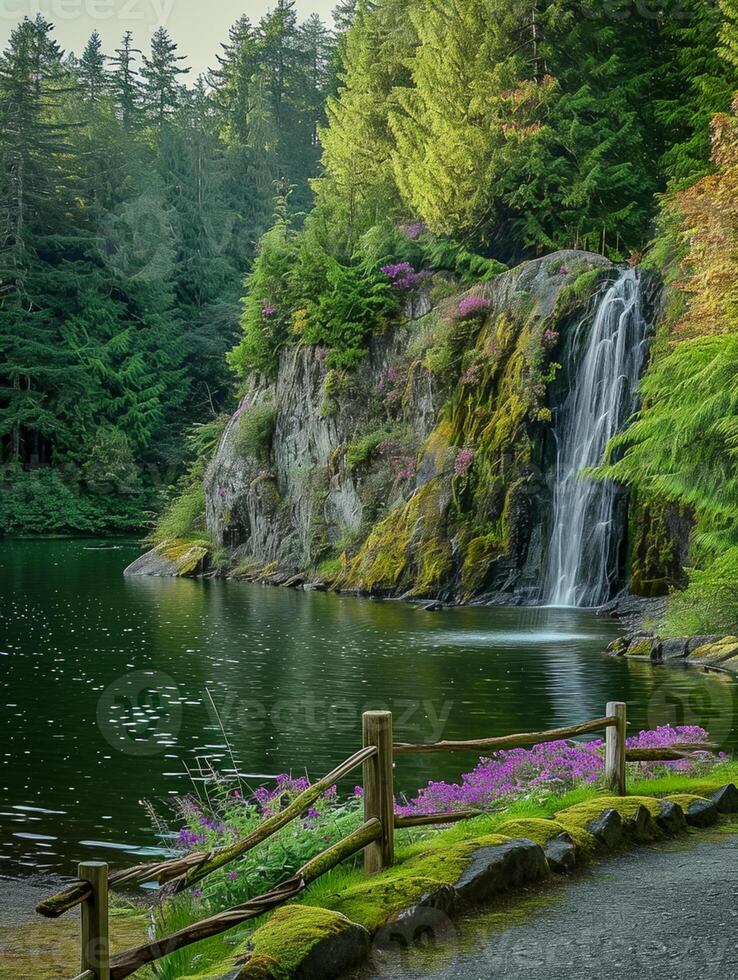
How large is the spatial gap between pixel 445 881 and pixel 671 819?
2.33 metres

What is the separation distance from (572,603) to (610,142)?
1524 centimetres

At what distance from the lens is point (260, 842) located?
7.67m

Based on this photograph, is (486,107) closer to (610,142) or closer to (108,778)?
(610,142)

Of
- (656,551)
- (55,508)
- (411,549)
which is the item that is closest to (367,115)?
(411,549)

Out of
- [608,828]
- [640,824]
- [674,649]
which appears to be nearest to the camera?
[608,828]

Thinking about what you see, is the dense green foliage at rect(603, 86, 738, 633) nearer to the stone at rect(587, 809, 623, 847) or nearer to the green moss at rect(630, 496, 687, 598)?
the green moss at rect(630, 496, 687, 598)

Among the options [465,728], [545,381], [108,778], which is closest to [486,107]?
[545,381]

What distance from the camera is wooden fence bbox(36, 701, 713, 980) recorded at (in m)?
5.51

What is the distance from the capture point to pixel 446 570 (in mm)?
30594

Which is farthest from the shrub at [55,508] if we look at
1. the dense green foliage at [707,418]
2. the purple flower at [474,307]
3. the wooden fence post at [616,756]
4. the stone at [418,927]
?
the stone at [418,927]

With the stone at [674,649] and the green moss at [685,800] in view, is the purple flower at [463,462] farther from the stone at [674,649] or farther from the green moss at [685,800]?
the green moss at [685,800]

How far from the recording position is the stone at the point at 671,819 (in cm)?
884

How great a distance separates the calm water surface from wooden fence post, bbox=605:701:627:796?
9.72ft

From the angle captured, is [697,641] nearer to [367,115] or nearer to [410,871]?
[410,871]
